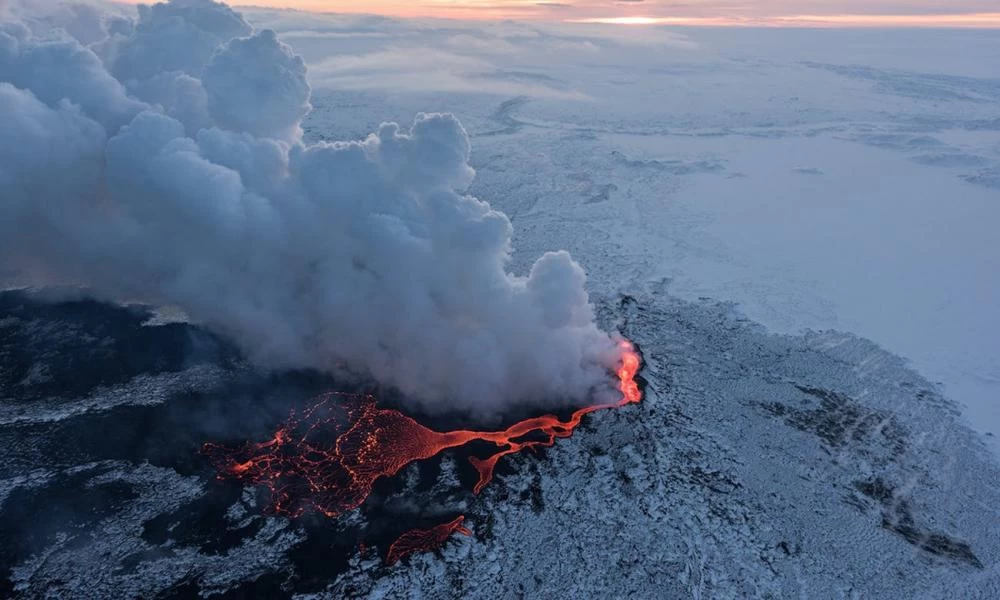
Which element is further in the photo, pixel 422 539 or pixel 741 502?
pixel 741 502

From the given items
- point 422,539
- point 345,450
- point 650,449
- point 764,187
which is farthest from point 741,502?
point 764,187

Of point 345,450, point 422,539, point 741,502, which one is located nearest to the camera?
point 422,539

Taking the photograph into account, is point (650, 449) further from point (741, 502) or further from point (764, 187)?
point (764, 187)

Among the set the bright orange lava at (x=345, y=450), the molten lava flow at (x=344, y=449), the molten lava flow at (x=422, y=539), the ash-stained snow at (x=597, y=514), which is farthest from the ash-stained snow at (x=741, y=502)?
the molten lava flow at (x=344, y=449)

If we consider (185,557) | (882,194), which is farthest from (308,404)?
(882,194)

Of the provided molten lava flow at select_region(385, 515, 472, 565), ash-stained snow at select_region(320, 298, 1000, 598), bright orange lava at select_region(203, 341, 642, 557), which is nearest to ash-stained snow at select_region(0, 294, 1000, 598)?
ash-stained snow at select_region(320, 298, 1000, 598)

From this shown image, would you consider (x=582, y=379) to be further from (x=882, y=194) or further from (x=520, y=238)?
(x=882, y=194)

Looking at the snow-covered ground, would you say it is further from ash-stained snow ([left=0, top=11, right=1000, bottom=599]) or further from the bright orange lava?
the bright orange lava
